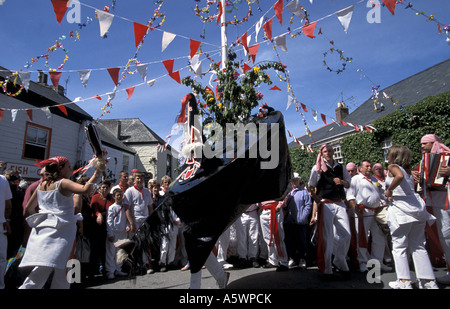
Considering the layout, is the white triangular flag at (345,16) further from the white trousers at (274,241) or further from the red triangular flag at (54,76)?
the red triangular flag at (54,76)

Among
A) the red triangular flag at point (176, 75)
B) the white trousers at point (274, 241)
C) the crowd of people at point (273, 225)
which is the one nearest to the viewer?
the crowd of people at point (273, 225)

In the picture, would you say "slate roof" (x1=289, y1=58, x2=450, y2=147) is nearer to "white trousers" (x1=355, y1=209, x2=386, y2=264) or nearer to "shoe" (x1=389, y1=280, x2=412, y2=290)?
"white trousers" (x1=355, y1=209, x2=386, y2=264)

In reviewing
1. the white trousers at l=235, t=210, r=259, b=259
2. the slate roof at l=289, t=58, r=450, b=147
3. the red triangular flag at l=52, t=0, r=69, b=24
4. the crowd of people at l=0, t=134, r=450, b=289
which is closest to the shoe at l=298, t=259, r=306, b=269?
the crowd of people at l=0, t=134, r=450, b=289

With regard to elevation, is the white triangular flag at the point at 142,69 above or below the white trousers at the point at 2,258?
above

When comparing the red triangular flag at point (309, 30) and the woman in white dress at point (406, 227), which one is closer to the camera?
the woman in white dress at point (406, 227)

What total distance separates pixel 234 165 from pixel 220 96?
4.82 feet

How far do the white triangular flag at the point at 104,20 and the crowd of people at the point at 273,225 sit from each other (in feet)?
7.86

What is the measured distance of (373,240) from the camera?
5152 millimetres

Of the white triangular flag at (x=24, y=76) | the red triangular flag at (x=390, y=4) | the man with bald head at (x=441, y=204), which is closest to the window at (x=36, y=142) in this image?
the white triangular flag at (x=24, y=76)

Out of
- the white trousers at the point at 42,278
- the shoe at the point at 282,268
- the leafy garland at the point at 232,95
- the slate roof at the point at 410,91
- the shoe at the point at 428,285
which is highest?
the slate roof at the point at 410,91

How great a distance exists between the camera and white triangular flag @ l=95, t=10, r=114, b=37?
441 centimetres

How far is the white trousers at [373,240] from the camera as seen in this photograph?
4.94 meters
